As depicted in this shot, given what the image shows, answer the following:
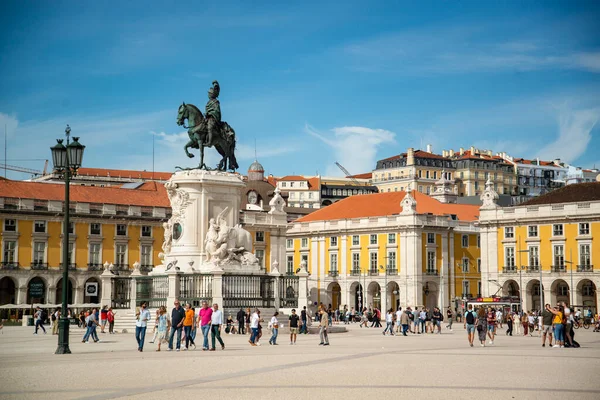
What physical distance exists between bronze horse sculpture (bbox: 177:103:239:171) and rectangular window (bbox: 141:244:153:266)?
4260 cm

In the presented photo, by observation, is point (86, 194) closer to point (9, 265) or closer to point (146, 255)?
point (146, 255)

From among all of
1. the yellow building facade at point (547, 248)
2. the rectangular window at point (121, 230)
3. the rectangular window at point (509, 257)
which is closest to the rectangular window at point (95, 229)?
the rectangular window at point (121, 230)

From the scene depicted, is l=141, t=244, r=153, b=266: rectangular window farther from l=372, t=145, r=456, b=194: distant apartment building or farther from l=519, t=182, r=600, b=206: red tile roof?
l=372, t=145, r=456, b=194: distant apartment building

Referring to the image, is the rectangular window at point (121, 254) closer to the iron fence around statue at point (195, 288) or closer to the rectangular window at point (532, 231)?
the rectangular window at point (532, 231)

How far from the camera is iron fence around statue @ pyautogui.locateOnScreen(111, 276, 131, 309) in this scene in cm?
4300

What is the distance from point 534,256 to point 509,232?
3.31m

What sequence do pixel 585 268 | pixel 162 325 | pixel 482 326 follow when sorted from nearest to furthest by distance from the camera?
pixel 162 325, pixel 482 326, pixel 585 268

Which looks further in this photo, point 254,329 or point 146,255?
point 146,255

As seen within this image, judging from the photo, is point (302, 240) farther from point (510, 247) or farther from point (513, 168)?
point (513, 168)

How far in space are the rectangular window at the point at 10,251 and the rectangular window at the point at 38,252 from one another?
1589 mm

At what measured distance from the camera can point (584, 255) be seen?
253ft

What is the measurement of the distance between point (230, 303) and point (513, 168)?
124942mm

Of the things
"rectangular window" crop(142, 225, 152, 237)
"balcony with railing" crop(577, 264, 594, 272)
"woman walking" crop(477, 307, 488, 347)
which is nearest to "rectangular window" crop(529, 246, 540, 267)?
"balcony with railing" crop(577, 264, 594, 272)

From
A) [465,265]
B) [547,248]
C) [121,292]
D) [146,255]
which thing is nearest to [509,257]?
[547,248]
